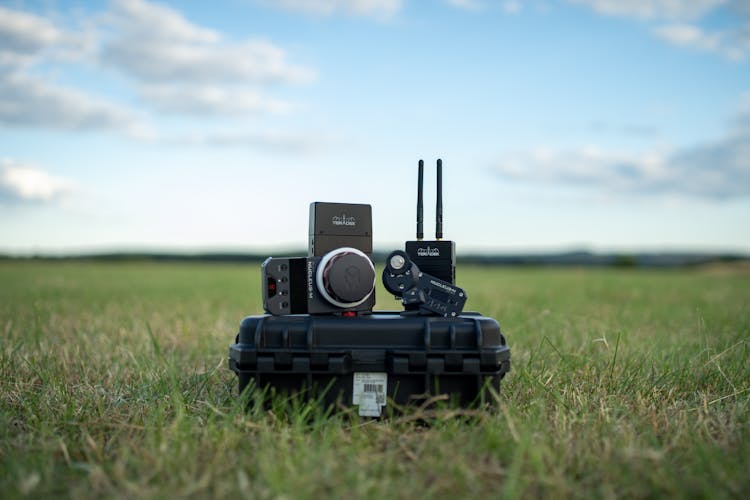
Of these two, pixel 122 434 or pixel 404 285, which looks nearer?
pixel 122 434

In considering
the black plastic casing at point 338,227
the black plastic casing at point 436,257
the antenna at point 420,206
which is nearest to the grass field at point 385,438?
the black plastic casing at point 436,257

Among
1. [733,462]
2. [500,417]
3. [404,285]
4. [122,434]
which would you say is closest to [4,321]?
[122,434]

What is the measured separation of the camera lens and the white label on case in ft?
1.65

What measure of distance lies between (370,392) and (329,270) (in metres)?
0.81

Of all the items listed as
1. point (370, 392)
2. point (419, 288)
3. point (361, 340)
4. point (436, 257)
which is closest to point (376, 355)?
point (361, 340)

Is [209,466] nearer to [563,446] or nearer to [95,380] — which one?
[563,446]

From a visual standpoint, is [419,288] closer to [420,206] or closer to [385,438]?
[420,206]

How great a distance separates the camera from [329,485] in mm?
2916

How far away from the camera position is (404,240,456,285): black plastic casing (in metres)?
4.30

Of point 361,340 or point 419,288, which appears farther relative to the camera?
point 419,288

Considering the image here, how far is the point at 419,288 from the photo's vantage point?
4.09 meters

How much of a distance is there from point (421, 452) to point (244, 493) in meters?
1.01

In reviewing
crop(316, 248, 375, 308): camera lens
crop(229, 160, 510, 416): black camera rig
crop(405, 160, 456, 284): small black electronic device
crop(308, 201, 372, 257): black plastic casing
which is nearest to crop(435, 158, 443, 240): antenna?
crop(405, 160, 456, 284): small black electronic device

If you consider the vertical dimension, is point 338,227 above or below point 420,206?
below
